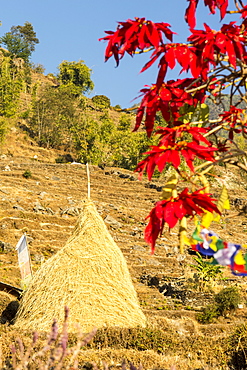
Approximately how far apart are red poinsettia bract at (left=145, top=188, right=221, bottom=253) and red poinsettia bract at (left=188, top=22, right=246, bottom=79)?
0.62m

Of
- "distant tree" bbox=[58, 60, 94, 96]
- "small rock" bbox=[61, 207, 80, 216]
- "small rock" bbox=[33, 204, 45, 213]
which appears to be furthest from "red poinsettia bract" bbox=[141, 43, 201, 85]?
"distant tree" bbox=[58, 60, 94, 96]

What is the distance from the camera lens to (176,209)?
1.91 metres

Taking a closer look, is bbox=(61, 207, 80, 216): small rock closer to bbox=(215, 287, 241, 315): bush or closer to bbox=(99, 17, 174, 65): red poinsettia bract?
bbox=(215, 287, 241, 315): bush

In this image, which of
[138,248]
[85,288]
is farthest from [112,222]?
[85,288]

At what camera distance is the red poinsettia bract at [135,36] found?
220cm

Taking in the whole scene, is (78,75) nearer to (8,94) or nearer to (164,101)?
(8,94)

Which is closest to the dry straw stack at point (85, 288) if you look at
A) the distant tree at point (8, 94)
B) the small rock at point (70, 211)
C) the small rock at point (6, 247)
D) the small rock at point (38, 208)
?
the small rock at point (6, 247)

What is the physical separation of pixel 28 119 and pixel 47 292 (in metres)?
45.7

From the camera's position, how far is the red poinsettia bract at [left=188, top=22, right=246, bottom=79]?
211 cm

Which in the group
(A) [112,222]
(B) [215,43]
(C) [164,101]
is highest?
(B) [215,43]

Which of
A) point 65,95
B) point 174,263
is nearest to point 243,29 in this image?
point 174,263

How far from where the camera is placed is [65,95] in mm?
47906

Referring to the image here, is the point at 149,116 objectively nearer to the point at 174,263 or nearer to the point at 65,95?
the point at 174,263

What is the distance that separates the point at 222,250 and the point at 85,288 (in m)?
4.39
